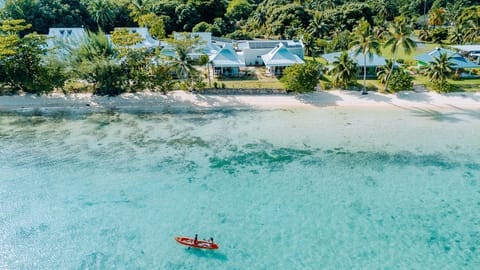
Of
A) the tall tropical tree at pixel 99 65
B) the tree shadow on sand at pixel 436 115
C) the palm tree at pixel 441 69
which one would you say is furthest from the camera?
the palm tree at pixel 441 69

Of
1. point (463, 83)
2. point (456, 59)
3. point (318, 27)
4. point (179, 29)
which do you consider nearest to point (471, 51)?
point (456, 59)

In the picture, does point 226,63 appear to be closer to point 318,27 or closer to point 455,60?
point 318,27

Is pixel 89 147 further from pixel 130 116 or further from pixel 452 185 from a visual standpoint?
pixel 452 185

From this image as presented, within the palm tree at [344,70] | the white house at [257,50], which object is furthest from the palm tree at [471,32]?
the palm tree at [344,70]

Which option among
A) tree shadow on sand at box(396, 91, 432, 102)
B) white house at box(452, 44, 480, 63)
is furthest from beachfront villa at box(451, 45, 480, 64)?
tree shadow on sand at box(396, 91, 432, 102)

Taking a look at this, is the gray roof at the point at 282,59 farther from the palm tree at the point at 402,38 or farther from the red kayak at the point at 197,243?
the red kayak at the point at 197,243

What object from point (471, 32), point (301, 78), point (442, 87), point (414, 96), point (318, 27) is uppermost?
point (318, 27)
